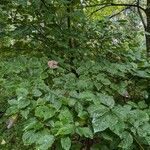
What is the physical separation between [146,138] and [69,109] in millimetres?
443

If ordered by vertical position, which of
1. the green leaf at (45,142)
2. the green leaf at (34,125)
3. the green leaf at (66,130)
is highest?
the green leaf at (66,130)

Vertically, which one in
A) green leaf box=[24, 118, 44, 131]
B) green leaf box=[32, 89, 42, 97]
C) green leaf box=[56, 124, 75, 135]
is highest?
green leaf box=[32, 89, 42, 97]

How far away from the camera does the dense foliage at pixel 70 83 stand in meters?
1.70

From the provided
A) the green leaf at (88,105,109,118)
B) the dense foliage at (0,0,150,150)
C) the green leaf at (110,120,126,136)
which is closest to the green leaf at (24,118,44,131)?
the dense foliage at (0,0,150,150)

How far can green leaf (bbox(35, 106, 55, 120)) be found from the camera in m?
1.69

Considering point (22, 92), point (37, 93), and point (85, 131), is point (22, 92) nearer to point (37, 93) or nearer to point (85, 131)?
point (37, 93)

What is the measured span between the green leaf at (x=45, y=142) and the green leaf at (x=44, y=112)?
11cm

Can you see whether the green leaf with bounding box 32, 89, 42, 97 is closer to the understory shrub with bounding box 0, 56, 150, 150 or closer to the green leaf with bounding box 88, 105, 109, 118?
the understory shrub with bounding box 0, 56, 150, 150

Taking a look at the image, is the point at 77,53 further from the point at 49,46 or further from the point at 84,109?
the point at 84,109

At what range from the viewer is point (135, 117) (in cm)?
181

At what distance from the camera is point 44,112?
1714 mm

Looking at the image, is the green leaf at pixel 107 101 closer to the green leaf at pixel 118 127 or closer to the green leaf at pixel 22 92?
the green leaf at pixel 118 127

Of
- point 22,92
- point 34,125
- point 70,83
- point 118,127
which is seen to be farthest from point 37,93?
point 118,127

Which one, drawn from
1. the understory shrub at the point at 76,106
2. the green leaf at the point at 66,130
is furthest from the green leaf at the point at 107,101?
the green leaf at the point at 66,130
